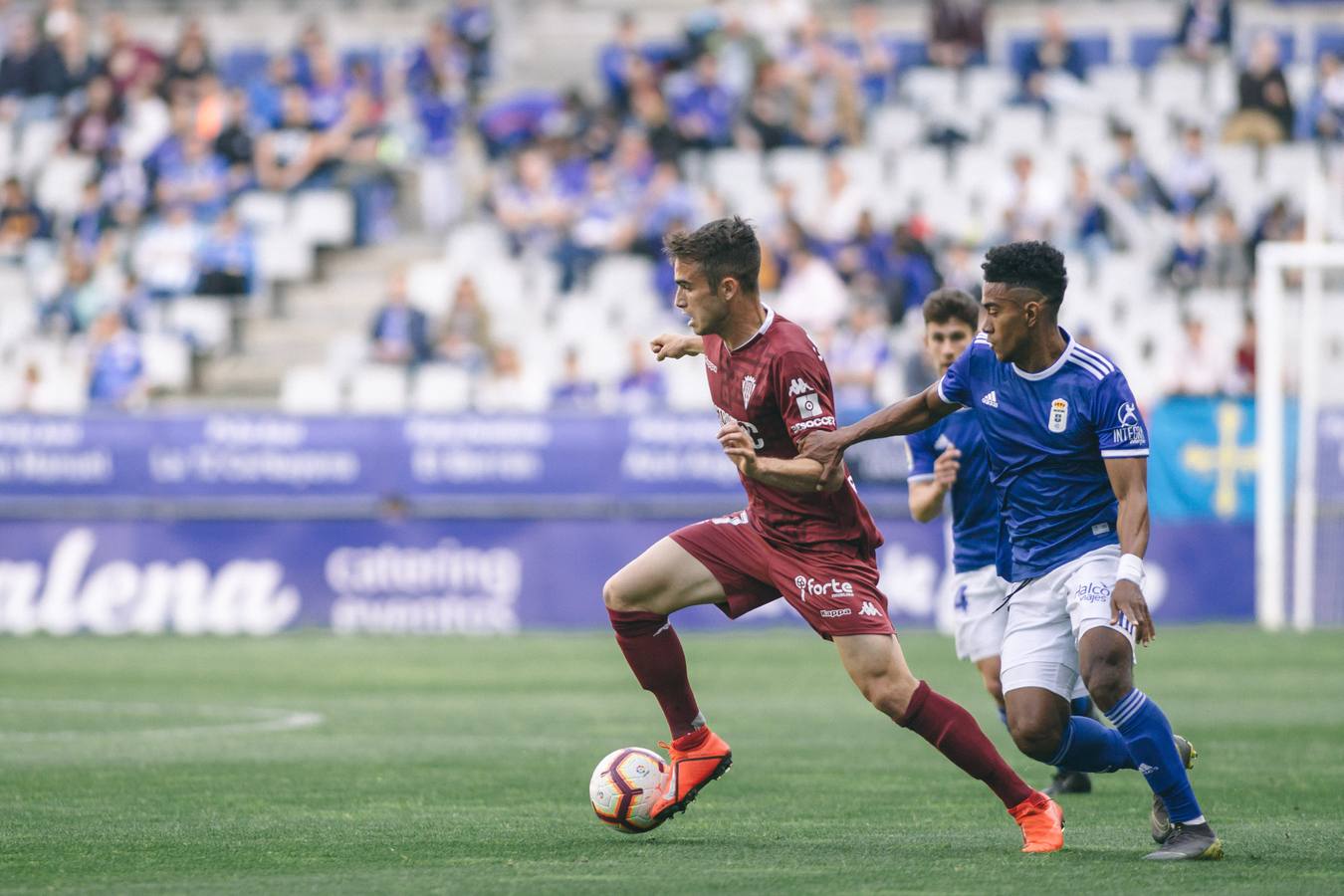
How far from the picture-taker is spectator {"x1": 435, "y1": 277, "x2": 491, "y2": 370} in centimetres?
2391

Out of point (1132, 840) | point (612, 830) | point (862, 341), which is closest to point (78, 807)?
point (612, 830)

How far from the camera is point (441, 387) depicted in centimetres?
2356

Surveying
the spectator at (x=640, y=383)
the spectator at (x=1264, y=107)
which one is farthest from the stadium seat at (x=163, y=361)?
the spectator at (x=1264, y=107)

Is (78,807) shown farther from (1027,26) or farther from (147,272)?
(1027,26)

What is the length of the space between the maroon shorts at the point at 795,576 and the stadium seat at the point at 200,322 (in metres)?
18.2

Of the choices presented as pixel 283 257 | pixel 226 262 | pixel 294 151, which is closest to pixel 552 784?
pixel 226 262

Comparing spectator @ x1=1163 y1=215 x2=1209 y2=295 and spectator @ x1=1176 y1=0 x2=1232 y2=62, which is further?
spectator @ x1=1176 y1=0 x2=1232 y2=62

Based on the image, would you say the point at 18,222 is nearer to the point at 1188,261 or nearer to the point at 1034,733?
the point at 1188,261

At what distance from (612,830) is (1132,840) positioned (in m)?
1.99

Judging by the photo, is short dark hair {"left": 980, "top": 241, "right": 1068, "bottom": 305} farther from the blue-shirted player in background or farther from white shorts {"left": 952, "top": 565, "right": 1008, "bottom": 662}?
white shorts {"left": 952, "top": 565, "right": 1008, "bottom": 662}

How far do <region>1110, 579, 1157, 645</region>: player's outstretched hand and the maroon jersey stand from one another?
4.04 ft

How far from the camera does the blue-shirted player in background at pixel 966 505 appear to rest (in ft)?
33.0

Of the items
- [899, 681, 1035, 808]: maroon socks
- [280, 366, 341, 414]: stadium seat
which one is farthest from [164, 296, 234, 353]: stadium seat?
[899, 681, 1035, 808]: maroon socks

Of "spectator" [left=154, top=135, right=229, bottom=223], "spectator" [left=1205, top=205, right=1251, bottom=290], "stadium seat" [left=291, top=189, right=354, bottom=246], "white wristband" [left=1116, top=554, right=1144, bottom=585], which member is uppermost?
"spectator" [left=154, top=135, right=229, bottom=223]
